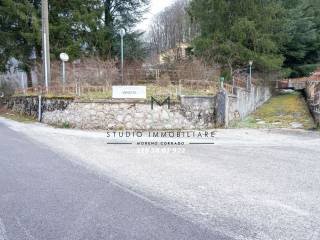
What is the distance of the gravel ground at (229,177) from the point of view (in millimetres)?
3766

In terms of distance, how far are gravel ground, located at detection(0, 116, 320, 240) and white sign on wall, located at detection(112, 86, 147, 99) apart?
8.26 feet

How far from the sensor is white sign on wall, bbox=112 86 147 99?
12.2m

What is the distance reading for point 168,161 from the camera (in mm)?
6992

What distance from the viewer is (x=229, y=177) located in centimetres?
563

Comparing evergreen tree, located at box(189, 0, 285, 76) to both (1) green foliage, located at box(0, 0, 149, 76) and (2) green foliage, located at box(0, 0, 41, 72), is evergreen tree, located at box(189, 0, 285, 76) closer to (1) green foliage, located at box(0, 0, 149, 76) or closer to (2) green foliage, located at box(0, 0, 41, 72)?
(1) green foliage, located at box(0, 0, 149, 76)

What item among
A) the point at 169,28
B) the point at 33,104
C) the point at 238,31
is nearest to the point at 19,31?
the point at 33,104

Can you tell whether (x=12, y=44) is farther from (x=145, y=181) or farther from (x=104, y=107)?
(x=145, y=181)

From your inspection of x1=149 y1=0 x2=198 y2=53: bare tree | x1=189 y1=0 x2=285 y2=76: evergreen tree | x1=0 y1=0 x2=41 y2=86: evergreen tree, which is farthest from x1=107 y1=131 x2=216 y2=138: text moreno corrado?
x1=149 y1=0 x2=198 y2=53: bare tree

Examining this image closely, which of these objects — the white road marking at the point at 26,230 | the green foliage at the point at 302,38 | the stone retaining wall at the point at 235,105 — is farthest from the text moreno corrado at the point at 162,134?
the green foliage at the point at 302,38

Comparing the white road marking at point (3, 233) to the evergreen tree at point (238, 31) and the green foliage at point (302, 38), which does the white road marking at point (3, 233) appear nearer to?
the evergreen tree at point (238, 31)

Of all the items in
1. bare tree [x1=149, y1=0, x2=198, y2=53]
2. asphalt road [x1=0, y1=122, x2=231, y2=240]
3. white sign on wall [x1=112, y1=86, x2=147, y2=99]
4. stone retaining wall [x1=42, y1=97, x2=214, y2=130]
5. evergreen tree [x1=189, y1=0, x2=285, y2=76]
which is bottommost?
asphalt road [x1=0, y1=122, x2=231, y2=240]

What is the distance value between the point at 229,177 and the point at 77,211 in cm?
287

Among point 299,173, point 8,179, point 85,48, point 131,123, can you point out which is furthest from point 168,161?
point 85,48

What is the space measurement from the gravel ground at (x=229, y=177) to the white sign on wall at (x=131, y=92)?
2517 mm
